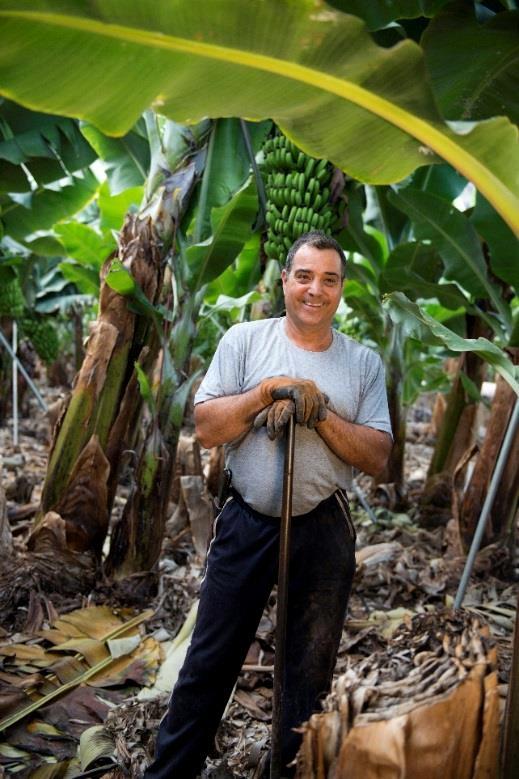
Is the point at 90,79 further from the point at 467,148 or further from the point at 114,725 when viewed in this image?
the point at 114,725

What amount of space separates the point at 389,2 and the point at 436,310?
4511mm

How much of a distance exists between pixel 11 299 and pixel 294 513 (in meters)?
6.78

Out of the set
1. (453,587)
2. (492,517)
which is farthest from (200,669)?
(492,517)

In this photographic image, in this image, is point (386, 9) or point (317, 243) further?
point (386, 9)

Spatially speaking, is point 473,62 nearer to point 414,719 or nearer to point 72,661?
point 414,719

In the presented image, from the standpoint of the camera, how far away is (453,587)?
13.6ft

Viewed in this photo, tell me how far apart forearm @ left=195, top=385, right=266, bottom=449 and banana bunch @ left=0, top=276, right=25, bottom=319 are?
6.33 meters

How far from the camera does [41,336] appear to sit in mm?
9352

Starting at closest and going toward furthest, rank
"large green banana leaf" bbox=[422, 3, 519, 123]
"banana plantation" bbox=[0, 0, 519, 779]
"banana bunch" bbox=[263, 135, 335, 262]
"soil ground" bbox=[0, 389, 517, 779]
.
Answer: "banana plantation" bbox=[0, 0, 519, 779] < "soil ground" bbox=[0, 389, 517, 779] < "large green banana leaf" bbox=[422, 3, 519, 123] < "banana bunch" bbox=[263, 135, 335, 262]

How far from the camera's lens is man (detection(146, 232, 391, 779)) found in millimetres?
2111

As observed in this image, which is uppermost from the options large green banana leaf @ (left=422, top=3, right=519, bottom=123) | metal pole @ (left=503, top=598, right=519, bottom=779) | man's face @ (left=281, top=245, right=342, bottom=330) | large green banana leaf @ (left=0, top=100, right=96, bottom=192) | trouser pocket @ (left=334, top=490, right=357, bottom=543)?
large green banana leaf @ (left=0, top=100, right=96, bottom=192)

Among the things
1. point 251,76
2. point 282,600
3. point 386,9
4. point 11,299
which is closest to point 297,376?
point 282,600

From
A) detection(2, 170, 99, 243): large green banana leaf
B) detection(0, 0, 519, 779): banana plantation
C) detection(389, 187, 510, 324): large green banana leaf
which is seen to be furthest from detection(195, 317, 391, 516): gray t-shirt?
detection(2, 170, 99, 243): large green banana leaf

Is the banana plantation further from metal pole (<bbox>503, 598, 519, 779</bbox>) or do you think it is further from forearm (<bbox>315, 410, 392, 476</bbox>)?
forearm (<bbox>315, 410, 392, 476</bbox>)
